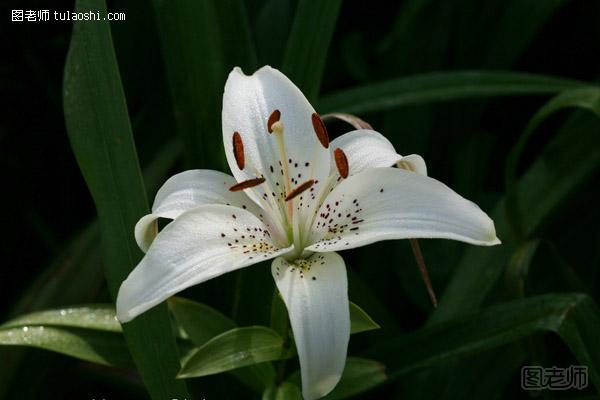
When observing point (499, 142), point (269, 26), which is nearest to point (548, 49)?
point (499, 142)

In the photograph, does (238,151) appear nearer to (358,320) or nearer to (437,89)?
(358,320)

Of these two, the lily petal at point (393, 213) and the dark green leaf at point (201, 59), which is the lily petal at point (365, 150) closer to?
the lily petal at point (393, 213)

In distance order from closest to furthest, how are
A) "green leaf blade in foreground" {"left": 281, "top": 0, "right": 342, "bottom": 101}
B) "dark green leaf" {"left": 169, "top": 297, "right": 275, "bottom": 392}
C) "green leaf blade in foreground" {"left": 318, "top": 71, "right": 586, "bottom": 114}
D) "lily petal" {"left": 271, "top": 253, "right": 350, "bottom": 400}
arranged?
"lily petal" {"left": 271, "top": 253, "right": 350, "bottom": 400}
"dark green leaf" {"left": 169, "top": 297, "right": 275, "bottom": 392}
"green leaf blade in foreground" {"left": 281, "top": 0, "right": 342, "bottom": 101}
"green leaf blade in foreground" {"left": 318, "top": 71, "right": 586, "bottom": 114}

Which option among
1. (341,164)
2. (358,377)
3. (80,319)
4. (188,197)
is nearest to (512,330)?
(358,377)

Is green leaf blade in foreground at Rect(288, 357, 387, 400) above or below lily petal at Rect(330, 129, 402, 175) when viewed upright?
below

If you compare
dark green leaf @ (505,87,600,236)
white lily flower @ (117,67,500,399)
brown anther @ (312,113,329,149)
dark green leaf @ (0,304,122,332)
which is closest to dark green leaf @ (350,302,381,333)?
white lily flower @ (117,67,500,399)

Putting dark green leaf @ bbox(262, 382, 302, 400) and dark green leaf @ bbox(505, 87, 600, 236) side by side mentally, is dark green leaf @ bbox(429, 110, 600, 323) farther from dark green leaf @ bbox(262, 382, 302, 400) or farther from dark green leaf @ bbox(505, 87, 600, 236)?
dark green leaf @ bbox(262, 382, 302, 400)

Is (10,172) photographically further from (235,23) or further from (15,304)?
(235,23)
